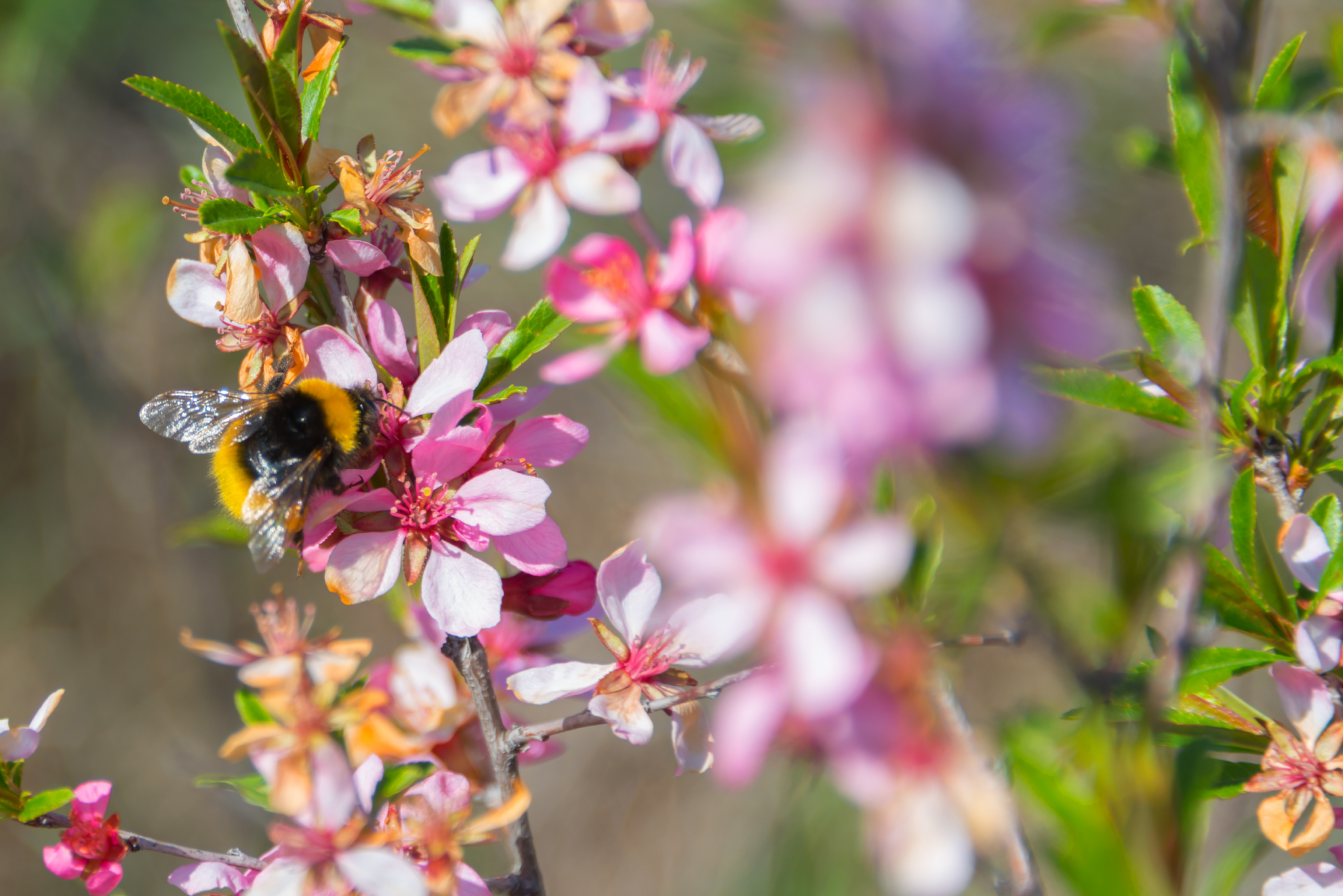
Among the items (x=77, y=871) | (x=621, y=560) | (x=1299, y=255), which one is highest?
(x=1299, y=255)

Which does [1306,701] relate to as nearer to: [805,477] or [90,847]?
[805,477]

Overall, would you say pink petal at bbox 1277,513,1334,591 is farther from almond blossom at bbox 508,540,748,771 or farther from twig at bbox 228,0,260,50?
twig at bbox 228,0,260,50

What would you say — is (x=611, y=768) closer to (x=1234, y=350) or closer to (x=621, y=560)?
(x=1234, y=350)

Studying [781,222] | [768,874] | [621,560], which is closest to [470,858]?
[621,560]

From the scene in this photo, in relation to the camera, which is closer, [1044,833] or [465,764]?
[1044,833]

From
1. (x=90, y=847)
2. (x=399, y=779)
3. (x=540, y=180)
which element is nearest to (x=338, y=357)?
(x=540, y=180)

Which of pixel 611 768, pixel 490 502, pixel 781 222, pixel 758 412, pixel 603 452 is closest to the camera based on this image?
pixel 781 222
